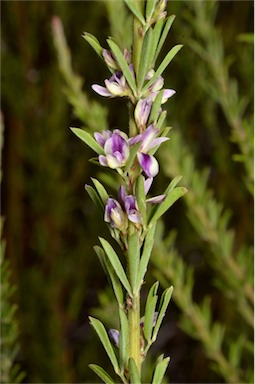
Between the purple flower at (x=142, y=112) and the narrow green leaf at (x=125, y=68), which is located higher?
the narrow green leaf at (x=125, y=68)

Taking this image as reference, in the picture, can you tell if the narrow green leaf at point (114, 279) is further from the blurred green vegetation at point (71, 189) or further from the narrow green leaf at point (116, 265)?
the blurred green vegetation at point (71, 189)

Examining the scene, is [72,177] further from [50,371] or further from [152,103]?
[152,103]

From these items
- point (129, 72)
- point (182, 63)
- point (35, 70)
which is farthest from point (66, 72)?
point (35, 70)

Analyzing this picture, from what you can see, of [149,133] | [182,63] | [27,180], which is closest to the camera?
[149,133]

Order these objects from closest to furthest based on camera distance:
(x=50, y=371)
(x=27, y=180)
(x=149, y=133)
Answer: (x=149, y=133), (x=50, y=371), (x=27, y=180)

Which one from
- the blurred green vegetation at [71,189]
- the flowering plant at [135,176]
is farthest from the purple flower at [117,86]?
the blurred green vegetation at [71,189]

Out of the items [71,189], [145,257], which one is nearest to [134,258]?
[145,257]
